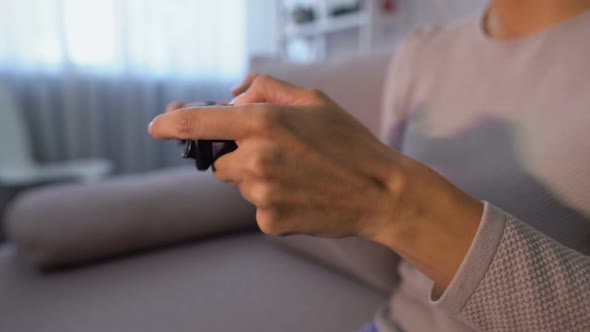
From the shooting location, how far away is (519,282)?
302mm

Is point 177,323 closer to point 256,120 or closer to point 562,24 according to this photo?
point 256,120

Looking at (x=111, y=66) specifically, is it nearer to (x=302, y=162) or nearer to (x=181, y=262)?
(x=181, y=262)

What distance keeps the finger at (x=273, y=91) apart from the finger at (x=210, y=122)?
0.17 feet

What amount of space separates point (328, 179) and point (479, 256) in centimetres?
13

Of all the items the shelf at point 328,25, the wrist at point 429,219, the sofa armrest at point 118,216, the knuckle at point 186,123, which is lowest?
the sofa armrest at point 118,216

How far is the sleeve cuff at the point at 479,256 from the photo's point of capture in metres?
0.30

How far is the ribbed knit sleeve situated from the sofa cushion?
0.32 metres

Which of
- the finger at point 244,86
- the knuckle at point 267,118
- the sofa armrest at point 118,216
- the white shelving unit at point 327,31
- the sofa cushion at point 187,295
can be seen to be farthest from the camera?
the white shelving unit at point 327,31

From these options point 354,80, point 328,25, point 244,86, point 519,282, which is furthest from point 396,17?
point 519,282

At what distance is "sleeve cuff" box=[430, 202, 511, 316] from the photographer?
296mm

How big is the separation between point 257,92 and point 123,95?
164 centimetres

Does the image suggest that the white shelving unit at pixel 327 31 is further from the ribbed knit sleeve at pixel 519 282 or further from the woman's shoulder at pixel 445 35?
the ribbed knit sleeve at pixel 519 282

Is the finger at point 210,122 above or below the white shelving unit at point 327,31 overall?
below

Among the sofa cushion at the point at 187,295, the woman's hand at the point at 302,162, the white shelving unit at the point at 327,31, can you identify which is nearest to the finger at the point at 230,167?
the woman's hand at the point at 302,162
